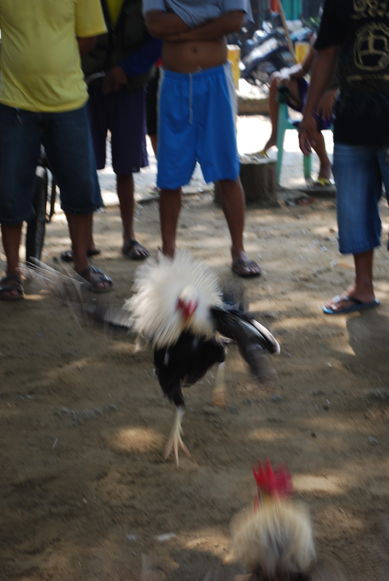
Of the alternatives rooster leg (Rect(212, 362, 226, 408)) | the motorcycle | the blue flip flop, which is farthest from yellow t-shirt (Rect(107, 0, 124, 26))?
the motorcycle

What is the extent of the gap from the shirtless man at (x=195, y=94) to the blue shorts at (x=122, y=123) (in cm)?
36

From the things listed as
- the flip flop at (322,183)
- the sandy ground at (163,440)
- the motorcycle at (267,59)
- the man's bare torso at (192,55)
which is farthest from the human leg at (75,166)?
the motorcycle at (267,59)

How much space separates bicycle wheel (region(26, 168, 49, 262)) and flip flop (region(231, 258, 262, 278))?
1.31m

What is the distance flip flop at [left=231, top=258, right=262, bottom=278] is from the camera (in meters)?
6.46

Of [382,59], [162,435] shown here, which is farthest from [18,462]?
[382,59]

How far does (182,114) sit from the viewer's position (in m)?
6.14

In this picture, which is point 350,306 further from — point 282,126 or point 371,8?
point 282,126

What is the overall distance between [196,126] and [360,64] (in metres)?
1.31

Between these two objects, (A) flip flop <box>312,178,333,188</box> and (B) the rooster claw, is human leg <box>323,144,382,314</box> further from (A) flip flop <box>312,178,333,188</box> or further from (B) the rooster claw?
(A) flip flop <box>312,178,333,188</box>

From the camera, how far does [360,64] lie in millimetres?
5219

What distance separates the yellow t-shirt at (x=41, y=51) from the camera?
5.52 meters

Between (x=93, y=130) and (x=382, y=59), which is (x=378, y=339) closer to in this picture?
(x=382, y=59)

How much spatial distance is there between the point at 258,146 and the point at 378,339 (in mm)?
6416

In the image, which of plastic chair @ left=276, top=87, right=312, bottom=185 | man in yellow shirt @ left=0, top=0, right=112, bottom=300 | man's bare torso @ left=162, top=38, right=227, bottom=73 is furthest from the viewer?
plastic chair @ left=276, top=87, right=312, bottom=185
